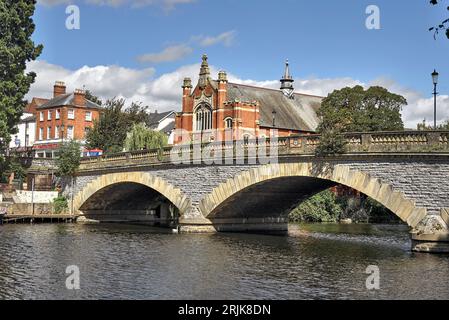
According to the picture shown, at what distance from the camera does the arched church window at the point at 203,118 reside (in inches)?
2689

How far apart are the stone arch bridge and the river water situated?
8.20 feet

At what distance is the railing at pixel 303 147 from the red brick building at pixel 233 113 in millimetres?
19703

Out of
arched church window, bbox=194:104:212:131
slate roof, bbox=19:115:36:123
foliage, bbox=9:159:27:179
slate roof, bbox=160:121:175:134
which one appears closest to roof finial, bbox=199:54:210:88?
arched church window, bbox=194:104:212:131

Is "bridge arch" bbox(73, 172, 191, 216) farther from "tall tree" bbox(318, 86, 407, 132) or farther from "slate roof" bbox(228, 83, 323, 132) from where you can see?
"tall tree" bbox(318, 86, 407, 132)

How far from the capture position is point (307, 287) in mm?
20641

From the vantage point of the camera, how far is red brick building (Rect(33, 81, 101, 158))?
79438mm

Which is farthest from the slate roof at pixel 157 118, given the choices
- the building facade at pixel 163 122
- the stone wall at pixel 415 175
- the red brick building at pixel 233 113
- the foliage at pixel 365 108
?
the stone wall at pixel 415 175

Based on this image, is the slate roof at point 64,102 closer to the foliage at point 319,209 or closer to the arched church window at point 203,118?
the arched church window at point 203,118

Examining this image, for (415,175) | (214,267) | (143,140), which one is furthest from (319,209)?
(214,267)

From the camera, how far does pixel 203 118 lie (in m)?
69.1

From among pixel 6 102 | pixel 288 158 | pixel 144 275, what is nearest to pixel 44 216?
pixel 6 102

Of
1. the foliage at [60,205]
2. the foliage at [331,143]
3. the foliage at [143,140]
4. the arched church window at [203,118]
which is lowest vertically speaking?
the foliage at [60,205]

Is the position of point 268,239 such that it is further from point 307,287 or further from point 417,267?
point 307,287
